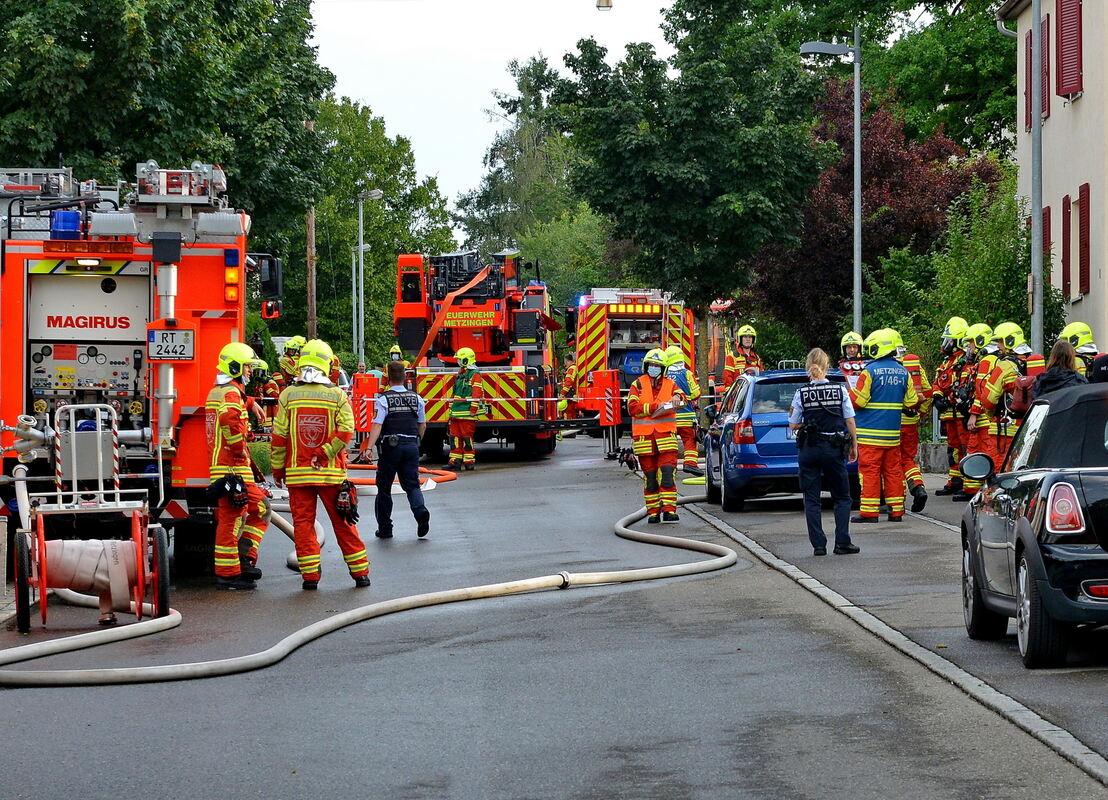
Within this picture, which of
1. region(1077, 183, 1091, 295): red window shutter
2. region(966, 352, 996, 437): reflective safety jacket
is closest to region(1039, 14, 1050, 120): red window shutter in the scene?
region(1077, 183, 1091, 295): red window shutter

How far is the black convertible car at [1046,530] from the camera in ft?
27.2

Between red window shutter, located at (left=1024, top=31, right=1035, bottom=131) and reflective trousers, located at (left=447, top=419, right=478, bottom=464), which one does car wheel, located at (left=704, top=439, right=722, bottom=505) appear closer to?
reflective trousers, located at (left=447, top=419, right=478, bottom=464)

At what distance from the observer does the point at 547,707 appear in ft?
26.9

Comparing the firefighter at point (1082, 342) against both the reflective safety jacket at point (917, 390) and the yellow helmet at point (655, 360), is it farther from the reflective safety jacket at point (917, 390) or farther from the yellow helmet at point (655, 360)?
the yellow helmet at point (655, 360)

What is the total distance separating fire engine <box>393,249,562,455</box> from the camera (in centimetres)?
3036

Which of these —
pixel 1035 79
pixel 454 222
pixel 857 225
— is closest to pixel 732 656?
pixel 1035 79

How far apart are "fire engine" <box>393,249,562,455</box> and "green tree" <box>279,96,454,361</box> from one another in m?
34.8

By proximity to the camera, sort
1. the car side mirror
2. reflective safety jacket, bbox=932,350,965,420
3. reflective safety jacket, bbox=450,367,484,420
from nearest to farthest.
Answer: the car side mirror, reflective safety jacket, bbox=932,350,965,420, reflective safety jacket, bbox=450,367,484,420

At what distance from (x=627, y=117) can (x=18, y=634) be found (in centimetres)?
2452

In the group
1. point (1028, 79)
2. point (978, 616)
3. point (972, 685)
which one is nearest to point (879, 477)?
point (978, 616)

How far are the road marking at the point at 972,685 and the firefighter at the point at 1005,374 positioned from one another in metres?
4.21

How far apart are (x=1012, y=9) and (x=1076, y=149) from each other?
15.6 feet

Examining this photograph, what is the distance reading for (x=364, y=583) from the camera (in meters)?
13.4

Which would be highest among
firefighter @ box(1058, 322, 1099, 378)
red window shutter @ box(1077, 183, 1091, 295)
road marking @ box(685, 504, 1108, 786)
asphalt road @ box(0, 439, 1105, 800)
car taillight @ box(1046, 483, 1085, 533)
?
red window shutter @ box(1077, 183, 1091, 295)
